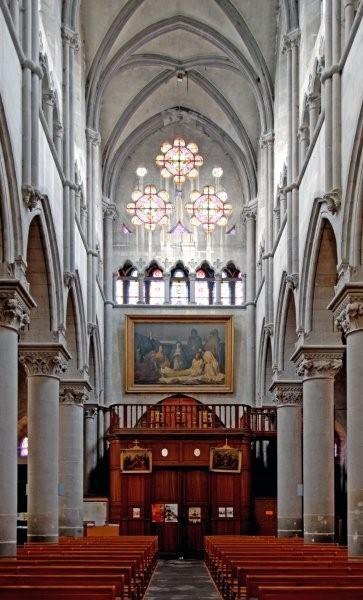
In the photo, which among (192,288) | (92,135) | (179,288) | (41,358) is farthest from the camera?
(179,288)

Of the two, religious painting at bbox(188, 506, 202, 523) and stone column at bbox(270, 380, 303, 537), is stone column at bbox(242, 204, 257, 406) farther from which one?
stone column at bbox(270, 380, 303, 537)

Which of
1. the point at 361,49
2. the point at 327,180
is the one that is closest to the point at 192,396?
the point at 327,180

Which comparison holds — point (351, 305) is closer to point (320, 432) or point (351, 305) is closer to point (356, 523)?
point (356, 523)

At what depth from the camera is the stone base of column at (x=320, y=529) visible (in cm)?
2802

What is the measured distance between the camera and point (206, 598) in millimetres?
22094

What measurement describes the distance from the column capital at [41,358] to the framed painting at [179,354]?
19243 mm

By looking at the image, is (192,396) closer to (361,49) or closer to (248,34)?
(248,34)

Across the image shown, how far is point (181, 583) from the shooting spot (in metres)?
27.0

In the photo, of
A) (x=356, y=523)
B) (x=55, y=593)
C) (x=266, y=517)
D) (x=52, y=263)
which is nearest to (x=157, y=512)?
(x=266, y=517)

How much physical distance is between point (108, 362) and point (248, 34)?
15.2m

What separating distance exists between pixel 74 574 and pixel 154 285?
33913mm

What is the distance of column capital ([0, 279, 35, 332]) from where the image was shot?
20.2m

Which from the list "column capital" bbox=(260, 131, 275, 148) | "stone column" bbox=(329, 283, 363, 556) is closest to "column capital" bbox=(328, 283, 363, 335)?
"stone column" bbox=(329, 283, 363, 556)

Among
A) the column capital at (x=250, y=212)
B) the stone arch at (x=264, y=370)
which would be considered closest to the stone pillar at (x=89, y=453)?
the stone arch at (x=264, y=370)
